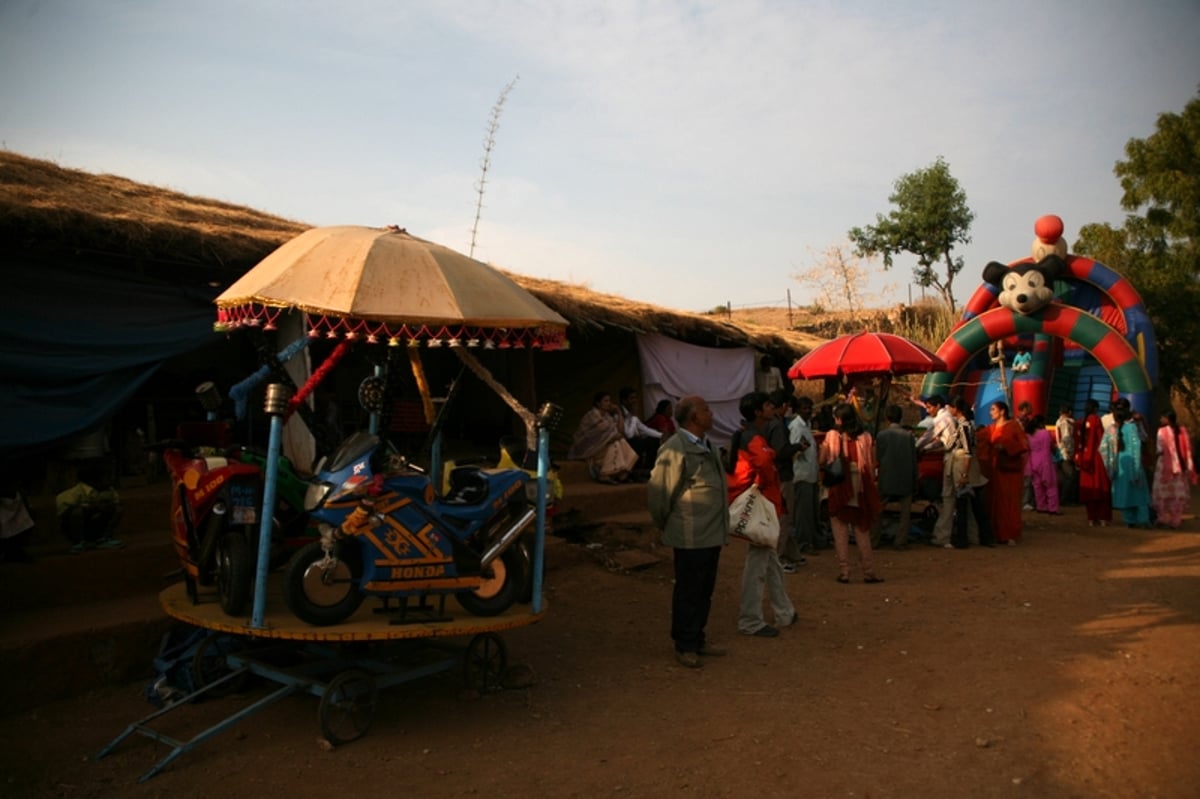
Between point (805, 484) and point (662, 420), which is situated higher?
point (662, 420)

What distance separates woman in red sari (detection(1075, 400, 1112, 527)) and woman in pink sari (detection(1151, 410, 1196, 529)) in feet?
2.08

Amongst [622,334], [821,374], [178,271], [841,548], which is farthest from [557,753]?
[622,334]

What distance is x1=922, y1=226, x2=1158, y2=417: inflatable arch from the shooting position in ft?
52.5

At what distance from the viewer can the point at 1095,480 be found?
12672mm

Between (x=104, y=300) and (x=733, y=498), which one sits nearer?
(x=733, y=498)

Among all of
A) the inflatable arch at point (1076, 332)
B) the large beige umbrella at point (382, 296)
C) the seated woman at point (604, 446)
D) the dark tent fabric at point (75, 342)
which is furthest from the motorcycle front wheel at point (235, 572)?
the inflatable arch at point (1076, 332)

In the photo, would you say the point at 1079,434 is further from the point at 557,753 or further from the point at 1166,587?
the point at 557,753

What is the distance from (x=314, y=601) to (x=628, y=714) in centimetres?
198

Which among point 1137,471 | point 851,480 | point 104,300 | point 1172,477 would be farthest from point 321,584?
point 1172,477

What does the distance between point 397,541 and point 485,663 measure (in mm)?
1148

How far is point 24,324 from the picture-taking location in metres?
7.00

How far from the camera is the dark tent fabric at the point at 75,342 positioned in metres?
6.77

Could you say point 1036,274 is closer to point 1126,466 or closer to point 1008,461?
point 1126,466

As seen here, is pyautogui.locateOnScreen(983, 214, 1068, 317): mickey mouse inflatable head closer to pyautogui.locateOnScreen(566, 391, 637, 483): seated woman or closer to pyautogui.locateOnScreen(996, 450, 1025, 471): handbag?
pyautogui.locateOnScreen(996, 450, 1025, 471): handbag
